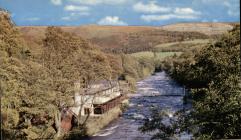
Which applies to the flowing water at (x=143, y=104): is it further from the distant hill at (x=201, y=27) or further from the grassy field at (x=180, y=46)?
the distant hill at (x=201, y=27)

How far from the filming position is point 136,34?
41.8 feet

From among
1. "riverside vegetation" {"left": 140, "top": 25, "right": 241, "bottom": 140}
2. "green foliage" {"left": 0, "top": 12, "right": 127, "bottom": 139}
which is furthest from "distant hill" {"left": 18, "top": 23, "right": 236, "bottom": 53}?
"riverside vegetation" {"left": 140, "top": 25, "right": 241, "bottom": 140}

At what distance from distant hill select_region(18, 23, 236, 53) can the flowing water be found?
1144 millimetres

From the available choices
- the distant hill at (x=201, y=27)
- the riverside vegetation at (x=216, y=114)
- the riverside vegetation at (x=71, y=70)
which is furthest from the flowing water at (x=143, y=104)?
the riverside vegetation at (x=216, y=114)

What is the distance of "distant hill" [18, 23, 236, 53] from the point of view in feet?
41.3

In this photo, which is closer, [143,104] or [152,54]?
[152,54]

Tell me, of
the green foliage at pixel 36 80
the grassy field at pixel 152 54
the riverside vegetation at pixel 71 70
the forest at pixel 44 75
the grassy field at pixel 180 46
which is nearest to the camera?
the riverside vegetation at pixel 71 70

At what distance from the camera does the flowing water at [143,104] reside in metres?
12.1

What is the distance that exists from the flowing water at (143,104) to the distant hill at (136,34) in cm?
114

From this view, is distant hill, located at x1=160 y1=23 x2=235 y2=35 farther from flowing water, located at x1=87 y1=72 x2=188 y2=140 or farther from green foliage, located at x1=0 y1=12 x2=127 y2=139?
green foliage, located at x1=0 y1=12 x2=127 y2=139

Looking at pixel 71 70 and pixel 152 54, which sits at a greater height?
pixel 152 54

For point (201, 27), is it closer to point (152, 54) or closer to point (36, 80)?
point (152, 54)

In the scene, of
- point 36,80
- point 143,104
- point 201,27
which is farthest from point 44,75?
point 143,104

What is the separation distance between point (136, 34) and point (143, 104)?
2.55m
